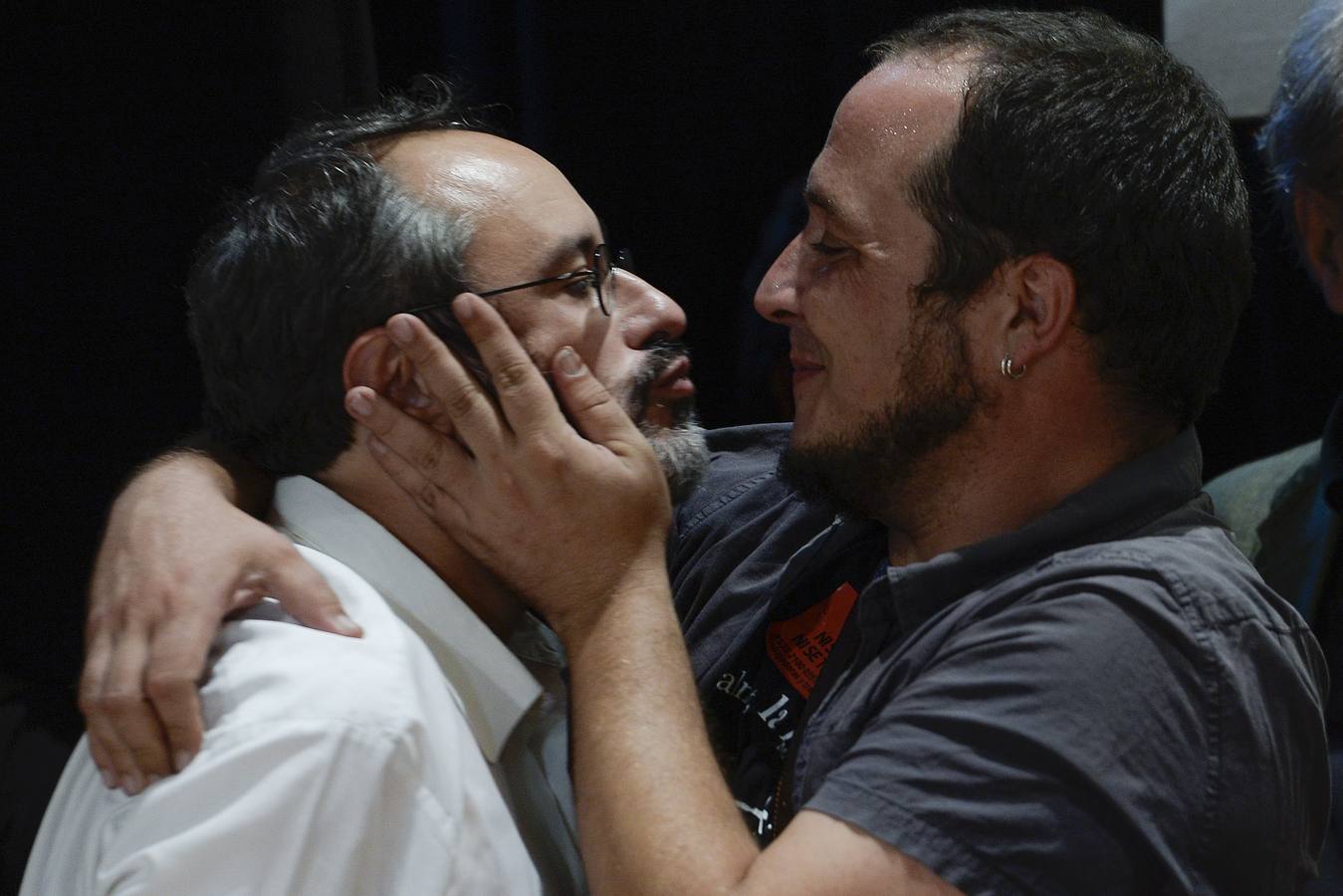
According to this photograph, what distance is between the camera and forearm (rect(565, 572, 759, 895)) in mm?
1298

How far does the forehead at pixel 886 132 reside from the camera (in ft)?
5.37

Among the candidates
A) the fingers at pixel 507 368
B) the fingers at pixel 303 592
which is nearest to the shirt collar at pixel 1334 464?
the fingers at pixel 507 368

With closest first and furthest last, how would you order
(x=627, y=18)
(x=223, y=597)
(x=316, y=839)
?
(x=316, y=839) < (x=223, y=597) < (x=627, y=18)

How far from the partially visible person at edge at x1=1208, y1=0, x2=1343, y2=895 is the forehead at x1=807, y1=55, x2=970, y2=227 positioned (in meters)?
0.85

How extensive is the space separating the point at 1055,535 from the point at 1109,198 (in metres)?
0.37

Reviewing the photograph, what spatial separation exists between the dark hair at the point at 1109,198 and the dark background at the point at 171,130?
1.00m

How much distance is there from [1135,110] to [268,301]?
0.99m

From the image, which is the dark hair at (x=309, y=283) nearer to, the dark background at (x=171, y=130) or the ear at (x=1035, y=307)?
the dark background at (x=171, y=130)

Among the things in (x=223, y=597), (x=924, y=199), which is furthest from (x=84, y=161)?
(x=924, y=199)

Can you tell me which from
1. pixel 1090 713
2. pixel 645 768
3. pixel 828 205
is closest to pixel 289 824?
pixel 645 768

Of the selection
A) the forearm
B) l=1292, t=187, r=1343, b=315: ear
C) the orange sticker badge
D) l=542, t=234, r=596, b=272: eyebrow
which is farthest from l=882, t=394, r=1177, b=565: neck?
l=1292, t=187, r=1343, b=315: ear

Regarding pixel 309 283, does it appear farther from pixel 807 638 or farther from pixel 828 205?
pixel 807 638

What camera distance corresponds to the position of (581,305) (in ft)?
5.71

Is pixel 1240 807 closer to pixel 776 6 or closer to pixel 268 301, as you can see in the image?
pixel 268 301
